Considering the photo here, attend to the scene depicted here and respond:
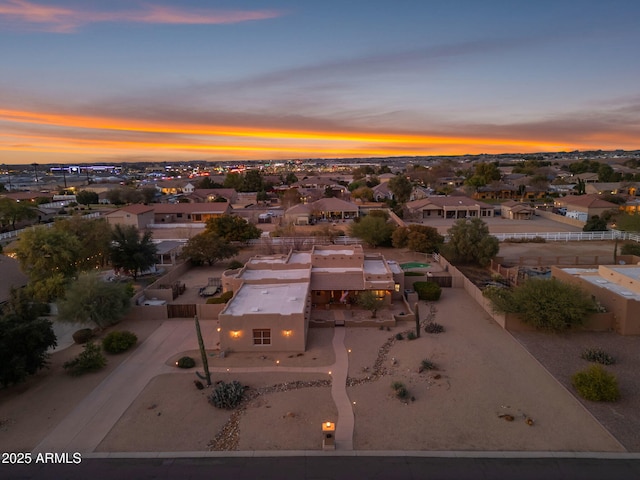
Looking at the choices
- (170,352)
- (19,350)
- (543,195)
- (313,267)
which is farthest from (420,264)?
(543,195)

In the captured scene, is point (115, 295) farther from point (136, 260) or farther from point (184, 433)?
point (184, 433)

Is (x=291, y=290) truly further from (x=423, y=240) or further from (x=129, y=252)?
(x=423, y=240)

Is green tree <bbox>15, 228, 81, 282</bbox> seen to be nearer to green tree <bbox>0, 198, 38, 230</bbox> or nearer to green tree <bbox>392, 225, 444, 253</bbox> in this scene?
green tree <bbox>392, 225, 444, 253</bbox>

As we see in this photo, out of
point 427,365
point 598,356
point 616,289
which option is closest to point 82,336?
point 427,365

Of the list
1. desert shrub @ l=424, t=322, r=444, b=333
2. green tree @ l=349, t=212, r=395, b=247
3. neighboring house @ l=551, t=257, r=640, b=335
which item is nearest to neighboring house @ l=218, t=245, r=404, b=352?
desert shrub @ l=424, t=322, r=444, b=333

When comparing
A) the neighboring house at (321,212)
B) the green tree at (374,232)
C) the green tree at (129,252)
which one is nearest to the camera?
the green tree at (129,252)

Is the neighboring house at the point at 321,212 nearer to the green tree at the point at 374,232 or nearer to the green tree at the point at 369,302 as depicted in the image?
the green tree at the point at 374,232

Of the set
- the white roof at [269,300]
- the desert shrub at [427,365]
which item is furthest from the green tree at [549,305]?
the white roof at [269,300]
